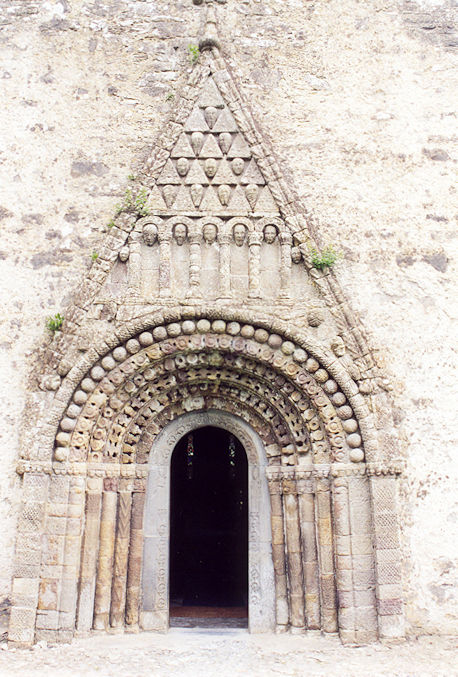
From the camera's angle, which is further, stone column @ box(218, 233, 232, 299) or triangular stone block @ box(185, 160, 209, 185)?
triangular stone block @ box(185, 160, 209, 185)

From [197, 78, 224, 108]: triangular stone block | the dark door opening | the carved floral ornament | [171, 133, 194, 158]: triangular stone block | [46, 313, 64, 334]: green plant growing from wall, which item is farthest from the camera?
the dark door opening

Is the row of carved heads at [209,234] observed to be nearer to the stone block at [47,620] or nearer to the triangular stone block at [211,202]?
the triangular stone block at [211,202]

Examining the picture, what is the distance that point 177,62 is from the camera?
7.11 m

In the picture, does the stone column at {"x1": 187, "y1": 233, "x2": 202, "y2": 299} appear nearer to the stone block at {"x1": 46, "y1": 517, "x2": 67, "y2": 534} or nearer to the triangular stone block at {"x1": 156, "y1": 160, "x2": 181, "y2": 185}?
the triangular stone block at {"x1": 156, "y1": 160, "x2": 181, "y2": 185}

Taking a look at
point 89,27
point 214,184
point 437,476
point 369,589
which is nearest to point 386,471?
point 437,476

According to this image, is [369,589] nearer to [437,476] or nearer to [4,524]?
[437,476]

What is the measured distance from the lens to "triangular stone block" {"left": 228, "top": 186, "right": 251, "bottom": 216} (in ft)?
21.2

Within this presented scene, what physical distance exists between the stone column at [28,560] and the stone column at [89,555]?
1.43 ft

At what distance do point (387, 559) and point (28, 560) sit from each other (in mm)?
3540

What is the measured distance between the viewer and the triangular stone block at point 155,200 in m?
6.45

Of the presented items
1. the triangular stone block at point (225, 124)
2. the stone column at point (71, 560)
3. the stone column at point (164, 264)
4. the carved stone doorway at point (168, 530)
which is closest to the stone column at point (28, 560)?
the stone column at point (71, 560)

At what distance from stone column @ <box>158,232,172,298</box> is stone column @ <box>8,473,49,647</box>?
228cm

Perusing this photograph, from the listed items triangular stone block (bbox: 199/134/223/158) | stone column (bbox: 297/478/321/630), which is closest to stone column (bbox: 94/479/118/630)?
stone column (bbox: 297/478/321/630)

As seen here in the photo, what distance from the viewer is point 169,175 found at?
6539mm
